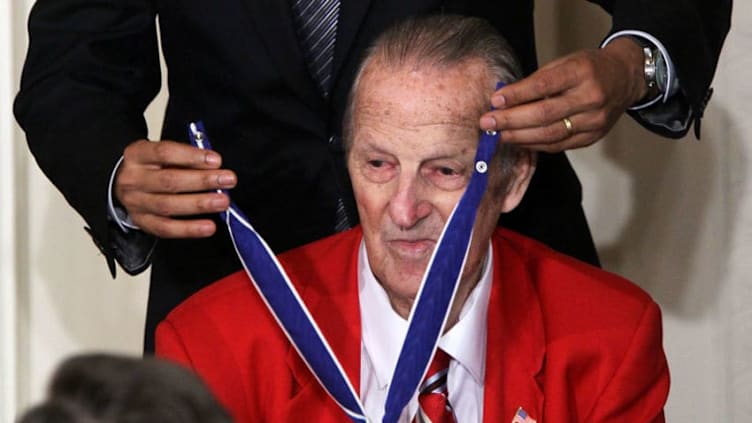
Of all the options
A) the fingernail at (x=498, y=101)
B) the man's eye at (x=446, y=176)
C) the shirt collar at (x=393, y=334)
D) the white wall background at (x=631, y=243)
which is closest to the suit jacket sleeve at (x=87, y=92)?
the shirt collar at (x=393, y=334)

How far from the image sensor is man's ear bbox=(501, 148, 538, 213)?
6.53 feet

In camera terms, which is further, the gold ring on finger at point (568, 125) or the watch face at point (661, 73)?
the watch face at point (661, 73)

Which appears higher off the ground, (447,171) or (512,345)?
(447,171)

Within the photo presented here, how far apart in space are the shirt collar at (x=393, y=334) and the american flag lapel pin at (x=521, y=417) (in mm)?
76

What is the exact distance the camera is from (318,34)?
2078 mm

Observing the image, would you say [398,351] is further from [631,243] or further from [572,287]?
[631,243]

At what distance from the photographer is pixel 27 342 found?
10.1ft

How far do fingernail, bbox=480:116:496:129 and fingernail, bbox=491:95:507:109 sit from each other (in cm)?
2

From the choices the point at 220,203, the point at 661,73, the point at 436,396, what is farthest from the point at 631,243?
the point at 220,203

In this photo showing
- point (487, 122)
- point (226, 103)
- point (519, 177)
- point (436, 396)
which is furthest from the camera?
point (226, 103)

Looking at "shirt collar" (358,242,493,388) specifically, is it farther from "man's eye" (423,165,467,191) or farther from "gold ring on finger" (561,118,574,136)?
"gold ring on finger" (561,118,574,136)

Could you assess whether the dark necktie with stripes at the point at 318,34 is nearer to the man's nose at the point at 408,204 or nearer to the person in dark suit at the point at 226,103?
the person in dark suit at the point at 226,103

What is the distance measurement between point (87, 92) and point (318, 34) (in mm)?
331

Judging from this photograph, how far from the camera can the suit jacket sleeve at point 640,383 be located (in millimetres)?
1897
